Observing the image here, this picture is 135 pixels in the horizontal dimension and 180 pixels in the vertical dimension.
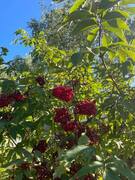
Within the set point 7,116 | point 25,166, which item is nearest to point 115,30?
point 7,116

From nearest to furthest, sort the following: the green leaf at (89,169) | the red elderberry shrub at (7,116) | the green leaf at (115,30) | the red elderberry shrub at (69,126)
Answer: the green leaf at (89,169) → the red elderberry shrub at (69,126) → the green leaf at (115,30) → the red elderberry shrub at (7,116)

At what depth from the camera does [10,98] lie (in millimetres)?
2475

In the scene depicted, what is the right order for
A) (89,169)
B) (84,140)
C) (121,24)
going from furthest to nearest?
(121,24), (84,140), (89,169)

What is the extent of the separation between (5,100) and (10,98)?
0.03 m

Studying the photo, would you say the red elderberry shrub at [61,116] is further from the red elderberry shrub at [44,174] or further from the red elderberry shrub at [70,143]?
the red elderberry shrub at [44,174]

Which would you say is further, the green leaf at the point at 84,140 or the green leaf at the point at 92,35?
the green leaf at the point at 92,35

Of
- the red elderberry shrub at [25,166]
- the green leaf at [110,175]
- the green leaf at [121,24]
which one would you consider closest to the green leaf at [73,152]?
the green leaf at [110,175]

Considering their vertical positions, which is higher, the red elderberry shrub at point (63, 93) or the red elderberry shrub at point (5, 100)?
the red elderberry shrub at point (5, 100)

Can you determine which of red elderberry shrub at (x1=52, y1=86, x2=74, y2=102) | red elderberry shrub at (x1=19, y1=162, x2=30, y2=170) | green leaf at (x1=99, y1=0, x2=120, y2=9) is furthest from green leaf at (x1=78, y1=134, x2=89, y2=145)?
green leaf at (x1=99, y1=0, x2=120, y2=9)

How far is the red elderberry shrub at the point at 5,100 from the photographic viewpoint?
244 centimetres

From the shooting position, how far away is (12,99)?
2490mm

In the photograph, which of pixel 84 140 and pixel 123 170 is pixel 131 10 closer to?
pixel 84 140

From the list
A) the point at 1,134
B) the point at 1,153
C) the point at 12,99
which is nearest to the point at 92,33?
the point at 12,99

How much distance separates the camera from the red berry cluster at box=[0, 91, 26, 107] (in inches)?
96.3
